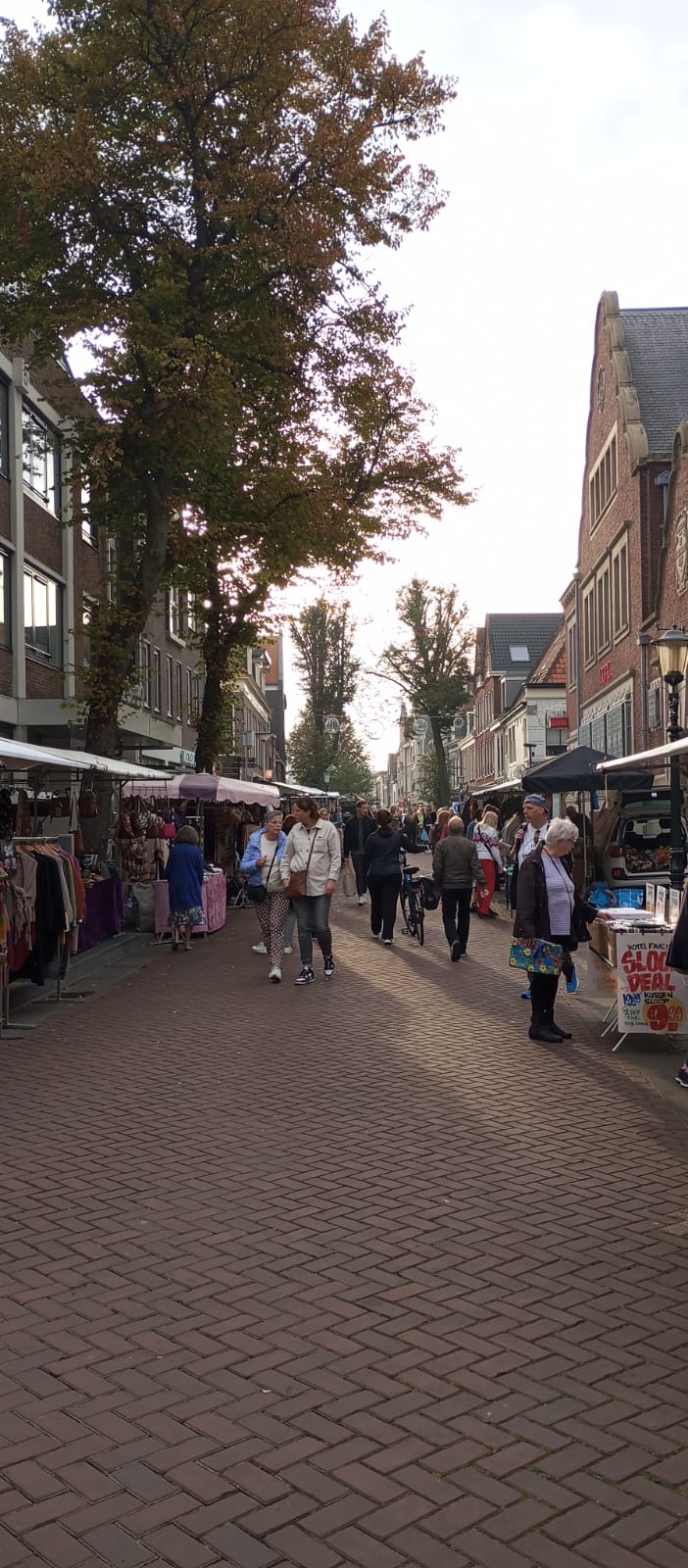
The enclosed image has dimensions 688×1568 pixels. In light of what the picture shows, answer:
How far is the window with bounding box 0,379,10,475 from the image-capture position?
23156 millimetres

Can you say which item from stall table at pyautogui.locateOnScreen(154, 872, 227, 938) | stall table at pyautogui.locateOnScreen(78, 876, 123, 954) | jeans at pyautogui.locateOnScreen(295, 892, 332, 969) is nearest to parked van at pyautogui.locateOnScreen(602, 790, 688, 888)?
jeans at pyautogui.locateOnScreen(295, 892, 332, 969)

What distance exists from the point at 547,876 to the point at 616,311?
2853 centimetres

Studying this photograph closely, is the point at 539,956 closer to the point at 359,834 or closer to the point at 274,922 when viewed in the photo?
the point at 274,922

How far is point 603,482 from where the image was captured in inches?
1412

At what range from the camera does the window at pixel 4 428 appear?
23156 millimetres

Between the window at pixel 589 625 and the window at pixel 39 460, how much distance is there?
16919 mm

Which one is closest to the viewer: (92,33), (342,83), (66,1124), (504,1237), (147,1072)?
(504,1237)

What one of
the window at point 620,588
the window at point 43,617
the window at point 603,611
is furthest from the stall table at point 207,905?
the window at point 603,611

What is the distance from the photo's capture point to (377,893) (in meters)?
17.2

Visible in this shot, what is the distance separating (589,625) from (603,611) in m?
2.72

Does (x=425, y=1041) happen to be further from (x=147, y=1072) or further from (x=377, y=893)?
(x=377, y=893)

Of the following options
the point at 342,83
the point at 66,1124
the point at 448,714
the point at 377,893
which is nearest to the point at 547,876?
the point at 66,1124

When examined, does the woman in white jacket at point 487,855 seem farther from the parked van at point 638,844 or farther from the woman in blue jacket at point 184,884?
the woman in blue jacket at point 184,884

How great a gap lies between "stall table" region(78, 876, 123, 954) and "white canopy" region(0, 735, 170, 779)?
1.46 metres
